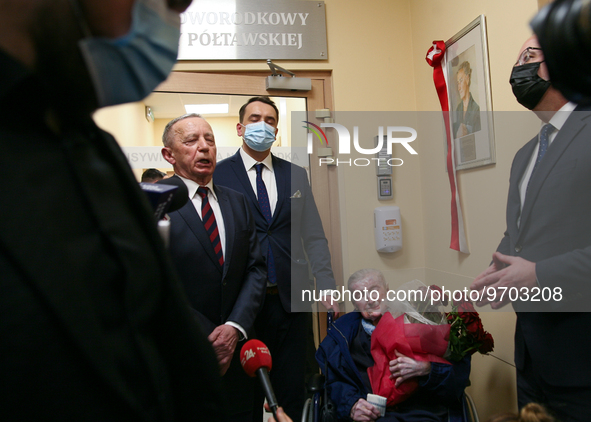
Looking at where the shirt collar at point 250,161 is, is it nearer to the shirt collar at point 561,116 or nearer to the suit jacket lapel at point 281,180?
the suit jacket lapel at point 281,180

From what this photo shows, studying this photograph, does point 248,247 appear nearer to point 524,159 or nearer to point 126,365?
point 524,159

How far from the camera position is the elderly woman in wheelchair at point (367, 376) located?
175cm

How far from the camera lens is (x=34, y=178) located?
46 centimetres

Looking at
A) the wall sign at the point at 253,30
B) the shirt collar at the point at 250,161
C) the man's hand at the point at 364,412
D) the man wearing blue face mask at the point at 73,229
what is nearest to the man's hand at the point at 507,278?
the man's hand at the point at 364,412

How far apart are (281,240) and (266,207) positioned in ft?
0.71

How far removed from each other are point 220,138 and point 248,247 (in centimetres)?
110

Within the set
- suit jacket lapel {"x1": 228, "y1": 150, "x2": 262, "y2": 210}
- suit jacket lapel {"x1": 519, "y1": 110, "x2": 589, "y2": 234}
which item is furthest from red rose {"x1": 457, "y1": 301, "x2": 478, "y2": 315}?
suit jacket lapel {"x1": 228, "y1": 150, "x2": 262, "y2": 210}

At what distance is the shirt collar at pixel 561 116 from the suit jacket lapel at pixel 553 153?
0.08m

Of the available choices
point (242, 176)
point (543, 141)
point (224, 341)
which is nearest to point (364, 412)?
point (224, 341)

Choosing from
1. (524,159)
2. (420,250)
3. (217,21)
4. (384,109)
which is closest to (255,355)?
(524,159)

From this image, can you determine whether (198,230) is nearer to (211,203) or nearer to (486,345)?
(211,203)

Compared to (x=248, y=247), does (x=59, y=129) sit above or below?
above

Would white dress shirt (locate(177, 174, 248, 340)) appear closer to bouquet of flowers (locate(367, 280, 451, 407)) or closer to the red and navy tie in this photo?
the red and navy tie

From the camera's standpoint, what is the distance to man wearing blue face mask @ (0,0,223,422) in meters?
0.44
